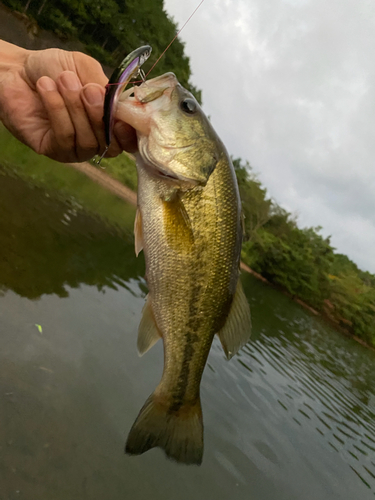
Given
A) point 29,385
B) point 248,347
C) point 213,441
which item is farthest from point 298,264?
point 29,385

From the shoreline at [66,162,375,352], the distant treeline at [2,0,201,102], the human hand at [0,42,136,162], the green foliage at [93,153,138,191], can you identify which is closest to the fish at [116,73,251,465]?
the human hand at [0,42,136,162]

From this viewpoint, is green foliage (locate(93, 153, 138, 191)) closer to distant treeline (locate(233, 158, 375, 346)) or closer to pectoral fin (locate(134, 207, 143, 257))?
distant treeline (locate(233, 158, 375, 346))

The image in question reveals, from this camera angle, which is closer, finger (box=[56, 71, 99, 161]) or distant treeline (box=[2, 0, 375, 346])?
finger (box=[56, 71, 99, 161])

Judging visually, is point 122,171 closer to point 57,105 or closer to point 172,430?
point 57,105

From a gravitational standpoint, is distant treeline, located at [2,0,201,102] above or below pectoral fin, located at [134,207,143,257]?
above

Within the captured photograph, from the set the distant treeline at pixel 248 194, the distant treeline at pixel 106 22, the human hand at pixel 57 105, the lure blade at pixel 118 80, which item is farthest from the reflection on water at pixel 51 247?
the distant treeline at pixel 106 22

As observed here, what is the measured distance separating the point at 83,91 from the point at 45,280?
565cm

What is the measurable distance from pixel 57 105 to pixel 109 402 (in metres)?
4.40

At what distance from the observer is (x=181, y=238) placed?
1708 mm

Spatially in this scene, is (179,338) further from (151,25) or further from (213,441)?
(151,25)

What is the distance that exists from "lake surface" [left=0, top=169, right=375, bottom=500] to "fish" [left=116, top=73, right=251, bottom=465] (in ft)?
8.07

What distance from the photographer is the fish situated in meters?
1.65

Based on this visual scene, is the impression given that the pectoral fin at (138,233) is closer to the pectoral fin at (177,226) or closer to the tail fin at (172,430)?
the pectoral fin at (177,226)

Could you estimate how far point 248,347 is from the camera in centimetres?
1072
